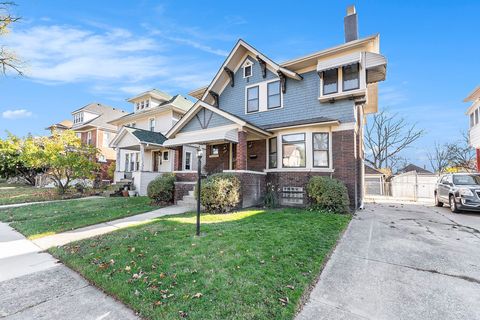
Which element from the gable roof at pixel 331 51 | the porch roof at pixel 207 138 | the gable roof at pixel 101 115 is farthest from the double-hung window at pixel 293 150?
the gable roof at pixel 101 115

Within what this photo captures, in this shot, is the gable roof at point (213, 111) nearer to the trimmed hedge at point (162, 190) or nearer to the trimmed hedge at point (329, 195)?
the trimmed hedge at point (162, 190)

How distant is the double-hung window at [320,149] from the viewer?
35.3ft

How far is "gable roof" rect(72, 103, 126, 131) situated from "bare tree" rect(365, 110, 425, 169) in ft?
121

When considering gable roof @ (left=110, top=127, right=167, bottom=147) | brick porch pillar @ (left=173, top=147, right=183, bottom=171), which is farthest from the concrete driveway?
gable roof @ (left=110, top=127, right=167, bottom=147)

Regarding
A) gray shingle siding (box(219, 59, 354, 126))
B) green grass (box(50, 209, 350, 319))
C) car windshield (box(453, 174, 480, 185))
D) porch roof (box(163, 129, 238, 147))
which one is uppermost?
gray shingle siding (box(219, 59, 354, 126))

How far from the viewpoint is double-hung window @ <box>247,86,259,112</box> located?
1320 cm

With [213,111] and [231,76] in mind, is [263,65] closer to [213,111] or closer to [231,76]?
[231,76]

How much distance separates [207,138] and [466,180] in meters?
12.3

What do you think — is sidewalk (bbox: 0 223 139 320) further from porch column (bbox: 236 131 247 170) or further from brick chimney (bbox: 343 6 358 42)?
brick chimney (bbox: 343 6 358 42)

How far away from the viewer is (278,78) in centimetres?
1241

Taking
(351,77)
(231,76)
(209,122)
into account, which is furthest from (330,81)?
(209,122)

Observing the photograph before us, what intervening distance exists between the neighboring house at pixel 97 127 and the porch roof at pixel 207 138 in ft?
52.3

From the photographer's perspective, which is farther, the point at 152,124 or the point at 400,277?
the point at 152,124

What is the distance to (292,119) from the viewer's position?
11.9 metres
